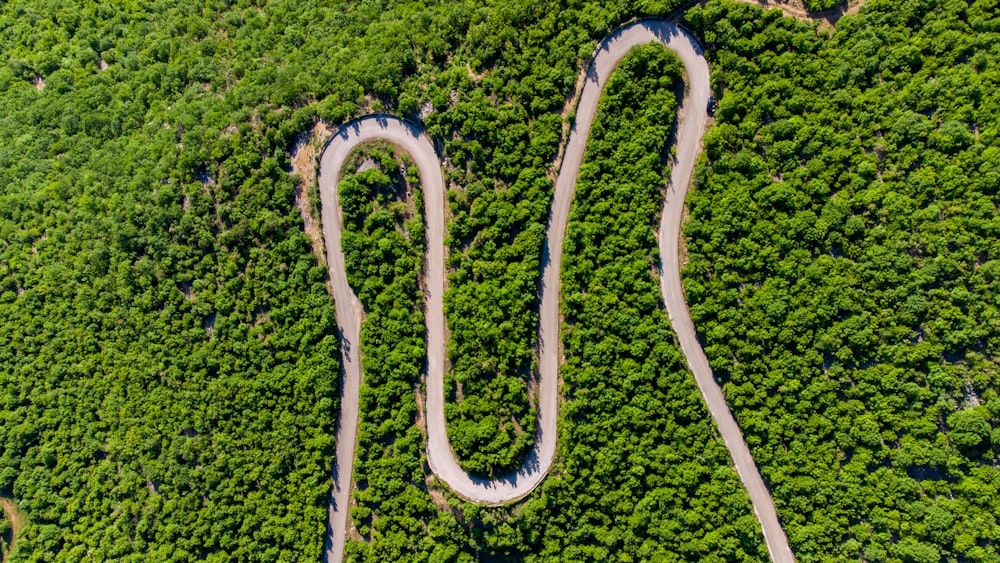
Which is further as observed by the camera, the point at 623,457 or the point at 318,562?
the point at 318,562

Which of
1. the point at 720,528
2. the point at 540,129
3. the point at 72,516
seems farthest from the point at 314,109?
the point at 720,528

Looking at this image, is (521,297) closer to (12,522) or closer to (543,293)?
(543,293)

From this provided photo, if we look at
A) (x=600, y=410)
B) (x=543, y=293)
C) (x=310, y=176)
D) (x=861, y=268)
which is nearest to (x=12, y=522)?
(x=310, y=176)

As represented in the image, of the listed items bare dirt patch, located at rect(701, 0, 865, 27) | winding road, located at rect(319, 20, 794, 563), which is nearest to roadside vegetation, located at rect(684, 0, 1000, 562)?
bare dirt patch, located at rect(701, 0, 865, 27)

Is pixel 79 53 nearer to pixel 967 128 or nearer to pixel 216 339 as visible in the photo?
pixel 216 339

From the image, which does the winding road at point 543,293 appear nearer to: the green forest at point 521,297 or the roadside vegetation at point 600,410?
the green forest at point 521,297

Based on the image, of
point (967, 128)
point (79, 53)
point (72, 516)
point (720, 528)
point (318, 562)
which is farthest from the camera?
point (79, 53)

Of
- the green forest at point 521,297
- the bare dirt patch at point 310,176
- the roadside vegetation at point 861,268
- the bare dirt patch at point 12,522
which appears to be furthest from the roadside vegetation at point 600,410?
the bare dirt patch at point 12,522
